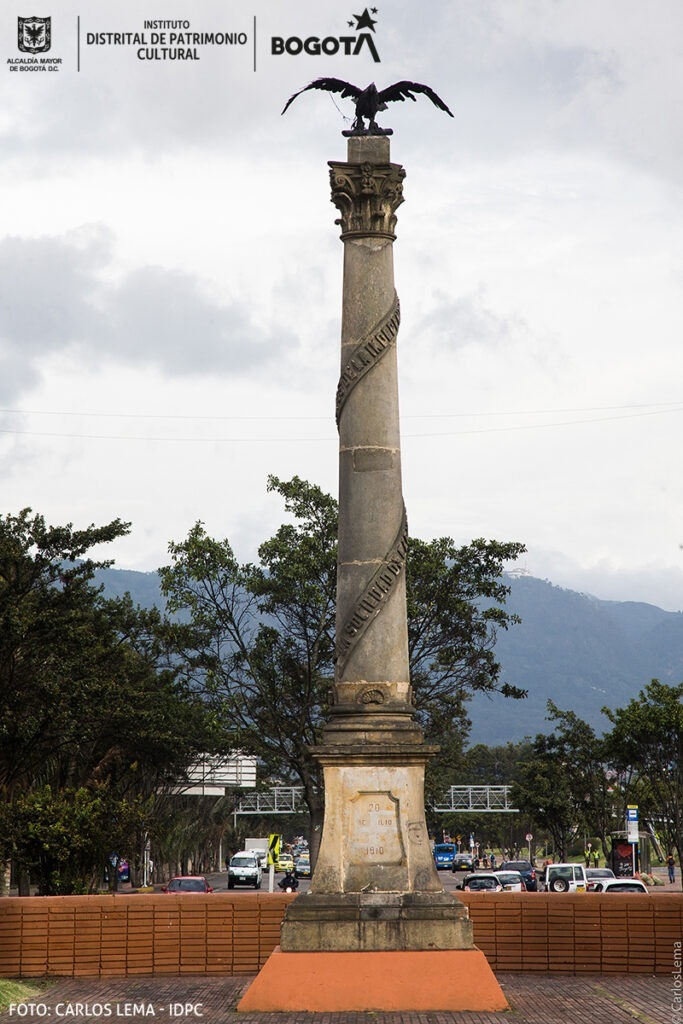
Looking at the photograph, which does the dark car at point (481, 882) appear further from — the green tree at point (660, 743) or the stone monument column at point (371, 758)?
→ the stone monument column at point (371, 758)

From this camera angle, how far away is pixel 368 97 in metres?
18.5

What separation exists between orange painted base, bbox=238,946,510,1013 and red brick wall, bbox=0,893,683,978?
148 inches

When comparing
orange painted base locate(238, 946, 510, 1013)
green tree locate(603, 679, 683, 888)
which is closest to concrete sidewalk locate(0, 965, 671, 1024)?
orange painted base locate(238, 946, 510, 1013)

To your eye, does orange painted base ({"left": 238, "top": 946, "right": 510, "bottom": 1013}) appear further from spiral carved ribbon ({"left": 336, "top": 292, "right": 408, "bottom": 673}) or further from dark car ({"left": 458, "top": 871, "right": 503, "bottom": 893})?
dark car ({"left": 458, "top": 871, "right": 503, "bottom": 893})

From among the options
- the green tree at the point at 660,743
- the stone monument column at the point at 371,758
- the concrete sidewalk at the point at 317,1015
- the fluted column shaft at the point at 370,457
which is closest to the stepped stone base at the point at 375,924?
the stone monument column at the point at 371,758

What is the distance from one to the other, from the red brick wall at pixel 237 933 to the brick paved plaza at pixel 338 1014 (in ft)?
1.07

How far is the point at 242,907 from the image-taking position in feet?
64.2

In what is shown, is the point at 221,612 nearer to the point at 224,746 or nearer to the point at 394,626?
the point at 224,746

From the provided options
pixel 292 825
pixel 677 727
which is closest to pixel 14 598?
pixel 677 727

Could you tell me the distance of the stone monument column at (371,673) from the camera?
15805 mm

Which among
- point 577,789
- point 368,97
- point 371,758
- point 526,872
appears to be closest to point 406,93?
point 368,97

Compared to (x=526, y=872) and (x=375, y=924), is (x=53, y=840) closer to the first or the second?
(x=375, y=924)

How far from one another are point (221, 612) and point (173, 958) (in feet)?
81.9

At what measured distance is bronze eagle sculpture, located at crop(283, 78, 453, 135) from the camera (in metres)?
18.4
